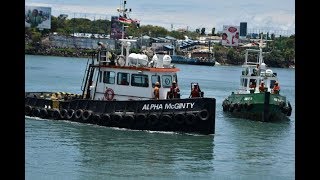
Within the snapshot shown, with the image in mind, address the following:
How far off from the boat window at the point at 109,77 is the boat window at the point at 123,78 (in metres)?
0.28

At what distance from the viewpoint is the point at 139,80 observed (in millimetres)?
24125

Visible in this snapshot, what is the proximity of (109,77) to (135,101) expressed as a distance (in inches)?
70.3

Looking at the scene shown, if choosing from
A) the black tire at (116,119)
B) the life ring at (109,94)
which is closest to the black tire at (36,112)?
the life ring at (109,94)

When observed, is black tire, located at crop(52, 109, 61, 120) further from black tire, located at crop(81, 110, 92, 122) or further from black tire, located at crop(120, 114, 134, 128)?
black tire, located at crop(120, 114, 134, 128)

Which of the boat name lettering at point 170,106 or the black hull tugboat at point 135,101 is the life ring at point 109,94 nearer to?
the black hull tugboat at point 135,101

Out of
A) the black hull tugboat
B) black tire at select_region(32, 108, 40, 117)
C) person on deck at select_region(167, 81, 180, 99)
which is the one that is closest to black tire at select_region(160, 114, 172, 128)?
the black hull tugboat

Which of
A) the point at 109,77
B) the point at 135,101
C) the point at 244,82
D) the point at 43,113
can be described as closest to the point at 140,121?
the point at 135,101

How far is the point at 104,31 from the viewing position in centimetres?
14662

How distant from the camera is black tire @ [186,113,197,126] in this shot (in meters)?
23.2

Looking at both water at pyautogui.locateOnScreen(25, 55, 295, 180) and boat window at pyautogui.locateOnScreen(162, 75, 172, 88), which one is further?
boat window at pyautogui.locateOnScreen(162, 75, 172, 88)

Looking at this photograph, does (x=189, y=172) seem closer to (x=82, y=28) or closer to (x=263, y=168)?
(x=263, y=168)

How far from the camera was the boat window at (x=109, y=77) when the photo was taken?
81.2 feet

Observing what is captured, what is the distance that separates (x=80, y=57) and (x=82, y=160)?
5221 inches
